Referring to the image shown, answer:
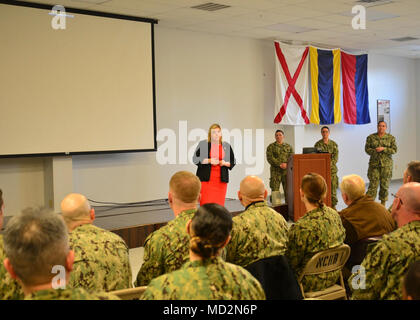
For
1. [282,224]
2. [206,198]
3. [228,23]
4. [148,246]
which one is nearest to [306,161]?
[206,198]

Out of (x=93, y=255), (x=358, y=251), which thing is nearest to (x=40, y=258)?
(x=93, y=255)

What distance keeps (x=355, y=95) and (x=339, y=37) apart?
1.93 m

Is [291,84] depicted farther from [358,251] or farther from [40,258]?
[40,258]

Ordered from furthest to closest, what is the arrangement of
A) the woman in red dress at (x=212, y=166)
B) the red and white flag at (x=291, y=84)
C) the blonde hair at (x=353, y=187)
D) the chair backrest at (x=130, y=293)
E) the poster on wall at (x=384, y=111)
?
the poster on wall at (x=384, y=111), the red and white flag at (x=291, y=84), the woman in red dress at (x=212, y=166), the blonde hair at (x=353, y=187), the chair backrest at (x=130, y=293)

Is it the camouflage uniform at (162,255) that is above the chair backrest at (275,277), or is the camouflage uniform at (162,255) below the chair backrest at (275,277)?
above

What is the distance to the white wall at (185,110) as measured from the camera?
7.62 metres

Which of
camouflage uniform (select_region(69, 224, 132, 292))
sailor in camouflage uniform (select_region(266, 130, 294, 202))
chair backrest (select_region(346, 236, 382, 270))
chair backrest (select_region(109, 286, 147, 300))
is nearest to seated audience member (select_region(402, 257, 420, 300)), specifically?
chair backrest (select_region(109, 286, 147, 300))

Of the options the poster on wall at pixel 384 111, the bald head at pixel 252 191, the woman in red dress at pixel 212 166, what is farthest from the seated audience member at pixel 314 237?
the poster on wall at pixel 384 111

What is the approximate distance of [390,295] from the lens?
241 centimetres

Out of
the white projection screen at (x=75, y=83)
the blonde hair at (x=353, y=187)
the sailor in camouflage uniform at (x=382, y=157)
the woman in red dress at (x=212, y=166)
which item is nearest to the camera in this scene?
the blonde hair at (x=353, y=187)

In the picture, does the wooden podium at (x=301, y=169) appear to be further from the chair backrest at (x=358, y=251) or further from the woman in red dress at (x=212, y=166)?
the chair backrest at (x=358, y=251)

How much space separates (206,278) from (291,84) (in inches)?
352

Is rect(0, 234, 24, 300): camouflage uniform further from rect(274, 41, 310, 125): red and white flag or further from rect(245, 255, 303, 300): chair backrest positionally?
rect(274, 41, 310, 125): red and white flag

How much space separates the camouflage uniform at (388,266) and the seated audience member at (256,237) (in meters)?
0.70
